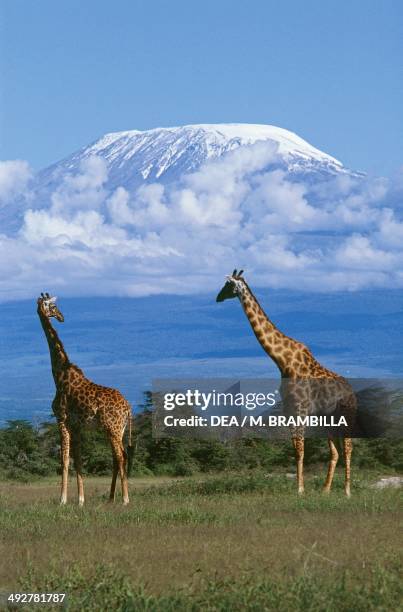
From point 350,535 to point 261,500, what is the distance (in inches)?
183

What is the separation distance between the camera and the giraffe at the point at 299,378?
19.0 m

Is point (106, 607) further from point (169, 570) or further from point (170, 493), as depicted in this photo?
point (170, 493)

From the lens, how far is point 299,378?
19266 millimetres

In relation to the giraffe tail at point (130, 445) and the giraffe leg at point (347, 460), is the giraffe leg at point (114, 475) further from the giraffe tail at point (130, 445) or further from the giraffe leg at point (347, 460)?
the giraffe leg at point (347, 460)

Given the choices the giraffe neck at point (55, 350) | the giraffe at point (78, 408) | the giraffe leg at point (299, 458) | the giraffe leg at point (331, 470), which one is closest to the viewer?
the giraffe at point (78, 408)

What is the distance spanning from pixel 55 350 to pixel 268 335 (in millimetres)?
3668

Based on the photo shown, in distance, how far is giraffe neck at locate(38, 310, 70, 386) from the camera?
18844 mm

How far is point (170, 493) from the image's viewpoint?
20.1 m

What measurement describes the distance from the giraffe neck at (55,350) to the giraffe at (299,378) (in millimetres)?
2875

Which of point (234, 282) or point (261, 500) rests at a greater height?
point (234, 282)

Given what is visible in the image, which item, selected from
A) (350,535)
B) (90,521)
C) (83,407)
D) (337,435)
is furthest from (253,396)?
(350,535)

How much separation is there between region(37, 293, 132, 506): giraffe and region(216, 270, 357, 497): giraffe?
288cm

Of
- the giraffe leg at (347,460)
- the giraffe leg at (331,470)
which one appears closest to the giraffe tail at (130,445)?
the giraffe leg at (331,470)

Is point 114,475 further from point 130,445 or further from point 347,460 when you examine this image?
point 347,460
